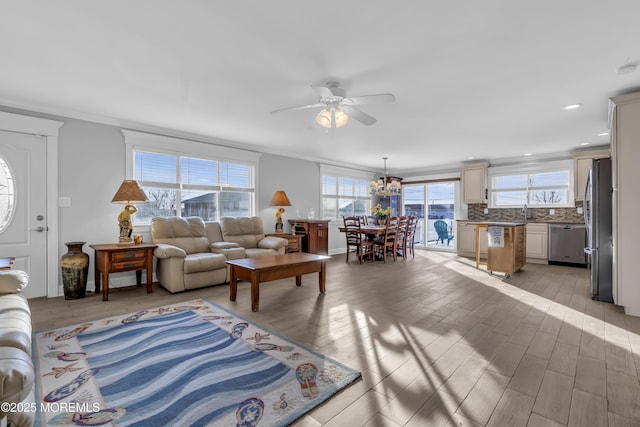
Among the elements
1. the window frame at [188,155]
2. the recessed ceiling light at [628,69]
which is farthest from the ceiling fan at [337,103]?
the window frame at [188,155]

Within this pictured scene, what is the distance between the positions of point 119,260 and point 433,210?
759 centimetres

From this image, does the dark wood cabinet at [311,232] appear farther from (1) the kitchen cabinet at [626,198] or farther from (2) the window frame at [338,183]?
(1) the kitchen cabinet at [626,198]

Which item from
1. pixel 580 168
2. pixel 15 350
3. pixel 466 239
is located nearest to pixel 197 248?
pixel 15 350

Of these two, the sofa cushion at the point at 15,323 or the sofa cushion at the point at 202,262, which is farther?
the sofa cushion at the point at 202,262

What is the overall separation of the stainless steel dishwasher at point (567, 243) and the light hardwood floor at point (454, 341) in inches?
55.3

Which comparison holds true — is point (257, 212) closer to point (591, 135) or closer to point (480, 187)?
point (480, 187)

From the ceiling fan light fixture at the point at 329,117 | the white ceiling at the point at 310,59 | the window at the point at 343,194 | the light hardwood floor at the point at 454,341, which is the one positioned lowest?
the light hardwood floor at the point at 454,341

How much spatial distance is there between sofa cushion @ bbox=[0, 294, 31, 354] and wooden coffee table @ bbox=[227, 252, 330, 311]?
1792mm

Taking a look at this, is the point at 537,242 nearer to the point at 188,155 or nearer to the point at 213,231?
the point at 213,231

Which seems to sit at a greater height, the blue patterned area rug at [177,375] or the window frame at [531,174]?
the window frame at [531,174]

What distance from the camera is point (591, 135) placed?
5.10 m

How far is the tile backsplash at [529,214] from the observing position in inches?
252

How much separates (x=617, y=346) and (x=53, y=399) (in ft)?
13.3

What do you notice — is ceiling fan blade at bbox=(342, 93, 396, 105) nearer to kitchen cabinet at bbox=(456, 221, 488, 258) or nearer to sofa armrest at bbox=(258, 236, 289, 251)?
sofa armrest at bbox=(258, 236, 289, 251)
